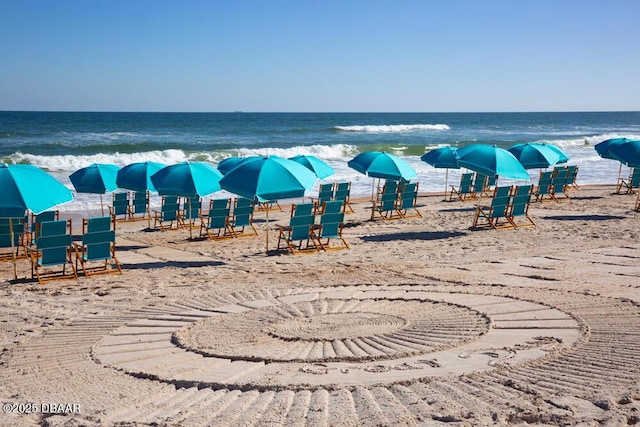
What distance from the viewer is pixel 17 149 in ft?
132

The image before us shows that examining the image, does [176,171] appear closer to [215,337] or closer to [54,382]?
[215,337]

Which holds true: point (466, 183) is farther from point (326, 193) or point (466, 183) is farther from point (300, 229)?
point (300, 229)

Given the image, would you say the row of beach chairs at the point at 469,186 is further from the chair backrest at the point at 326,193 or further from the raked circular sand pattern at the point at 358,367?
the raked circular sand pattern at the point at 358,367

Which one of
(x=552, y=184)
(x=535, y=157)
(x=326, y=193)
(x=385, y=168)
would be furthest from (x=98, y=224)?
(x=552, y=184)

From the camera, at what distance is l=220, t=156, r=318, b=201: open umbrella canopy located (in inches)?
421

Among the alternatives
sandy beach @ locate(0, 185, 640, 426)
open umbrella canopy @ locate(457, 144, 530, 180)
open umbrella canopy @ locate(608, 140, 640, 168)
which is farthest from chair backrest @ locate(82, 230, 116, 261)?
open umbrella canopy @ locate(608, 140, 640, 168)

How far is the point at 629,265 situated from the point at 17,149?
3713 cm

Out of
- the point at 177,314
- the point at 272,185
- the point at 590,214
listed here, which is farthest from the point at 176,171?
the point at 590,214

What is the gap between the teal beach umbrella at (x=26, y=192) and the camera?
363 inches

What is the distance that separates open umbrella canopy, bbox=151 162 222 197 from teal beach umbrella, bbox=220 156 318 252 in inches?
54.5

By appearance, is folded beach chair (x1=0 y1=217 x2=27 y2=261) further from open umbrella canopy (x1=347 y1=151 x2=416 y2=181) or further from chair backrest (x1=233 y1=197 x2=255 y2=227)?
open umbrella canopy (x1=347 y1=151 x2=416 y2=181)

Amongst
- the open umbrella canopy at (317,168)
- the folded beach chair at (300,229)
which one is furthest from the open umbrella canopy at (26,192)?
the open umbrella canopy at (317,168)

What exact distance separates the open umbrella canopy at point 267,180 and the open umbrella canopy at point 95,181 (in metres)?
3.98

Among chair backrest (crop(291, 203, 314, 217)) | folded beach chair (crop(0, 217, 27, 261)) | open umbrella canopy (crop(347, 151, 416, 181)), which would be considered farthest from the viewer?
open umbrella canopy (crop(347, 151, 416, 181))
